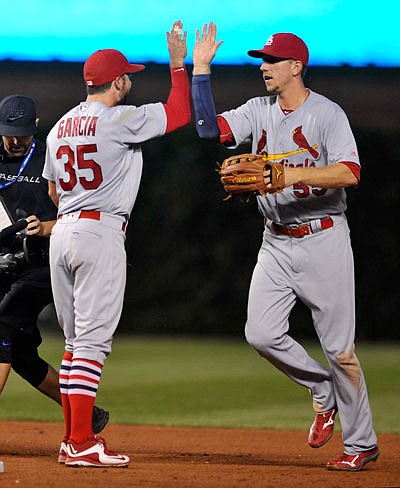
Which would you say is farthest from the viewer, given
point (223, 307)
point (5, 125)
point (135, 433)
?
point (223, 307)

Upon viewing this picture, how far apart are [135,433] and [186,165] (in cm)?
619

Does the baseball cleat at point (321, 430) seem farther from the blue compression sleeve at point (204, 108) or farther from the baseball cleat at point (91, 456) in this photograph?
the blue compression sleeve at point (204, 108)

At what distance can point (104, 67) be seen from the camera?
177 inches

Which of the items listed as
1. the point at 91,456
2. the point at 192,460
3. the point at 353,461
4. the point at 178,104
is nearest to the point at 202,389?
the point at 192,460

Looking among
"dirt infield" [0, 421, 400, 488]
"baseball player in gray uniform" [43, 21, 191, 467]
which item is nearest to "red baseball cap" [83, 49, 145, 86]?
"baseball player in gray uniform" [43, 21, 191, 467]

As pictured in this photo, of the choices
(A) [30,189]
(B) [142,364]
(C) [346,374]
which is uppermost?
(A) [30,189]

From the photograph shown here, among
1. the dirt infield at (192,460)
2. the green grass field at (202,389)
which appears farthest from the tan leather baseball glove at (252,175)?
the green grass field at (202,389)

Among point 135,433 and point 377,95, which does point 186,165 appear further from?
point 135,433

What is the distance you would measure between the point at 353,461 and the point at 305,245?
1.01 m

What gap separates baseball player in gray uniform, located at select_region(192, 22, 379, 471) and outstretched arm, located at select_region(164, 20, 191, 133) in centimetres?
9

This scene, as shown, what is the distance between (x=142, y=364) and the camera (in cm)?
995

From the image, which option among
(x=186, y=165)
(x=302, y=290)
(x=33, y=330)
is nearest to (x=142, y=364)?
(x=186, y=165)

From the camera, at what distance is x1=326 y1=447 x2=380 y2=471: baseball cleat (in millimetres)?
4527

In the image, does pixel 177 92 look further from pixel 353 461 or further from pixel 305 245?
pixel 353 461
